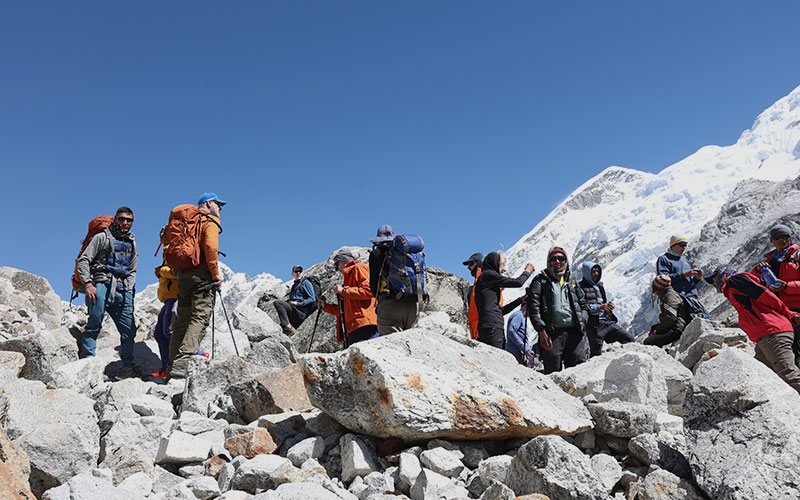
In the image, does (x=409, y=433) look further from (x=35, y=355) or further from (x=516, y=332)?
(x=516, y=332)

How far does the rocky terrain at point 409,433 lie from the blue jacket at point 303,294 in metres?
8.29

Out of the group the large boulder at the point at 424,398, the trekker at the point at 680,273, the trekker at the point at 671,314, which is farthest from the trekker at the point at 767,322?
the trekker at the point at 680,273

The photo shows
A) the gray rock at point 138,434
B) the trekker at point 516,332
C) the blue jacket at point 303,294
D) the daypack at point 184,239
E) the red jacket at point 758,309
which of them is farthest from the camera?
the blue jacket at point 303,294

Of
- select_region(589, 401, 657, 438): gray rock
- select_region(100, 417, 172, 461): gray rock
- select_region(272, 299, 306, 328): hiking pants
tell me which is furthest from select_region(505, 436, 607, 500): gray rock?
select_region(272, 299, 306, 328): hiking pants

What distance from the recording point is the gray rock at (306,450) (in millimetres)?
4398

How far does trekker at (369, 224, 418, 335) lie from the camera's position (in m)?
7.61

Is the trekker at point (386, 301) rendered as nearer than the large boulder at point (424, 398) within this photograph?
No

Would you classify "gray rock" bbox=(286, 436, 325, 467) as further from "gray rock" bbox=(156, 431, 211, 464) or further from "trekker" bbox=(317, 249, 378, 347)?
"trekker" bbox=(317, 249, 378, 347)

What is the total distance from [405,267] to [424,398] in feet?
10.8

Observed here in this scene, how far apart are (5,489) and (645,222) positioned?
20789 cm

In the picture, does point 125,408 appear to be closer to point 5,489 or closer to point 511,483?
point 5,489

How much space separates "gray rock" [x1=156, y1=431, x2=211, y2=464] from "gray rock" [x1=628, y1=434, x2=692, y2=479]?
3.33 meters

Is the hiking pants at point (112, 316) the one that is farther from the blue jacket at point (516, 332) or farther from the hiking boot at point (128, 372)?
the blue jacket at point (516, 332)

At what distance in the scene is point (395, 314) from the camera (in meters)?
7.62
